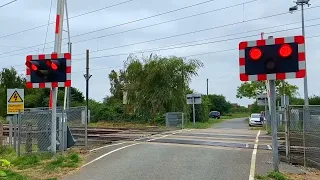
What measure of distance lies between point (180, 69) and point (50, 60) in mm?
28032

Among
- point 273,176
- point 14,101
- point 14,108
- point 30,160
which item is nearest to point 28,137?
point 30,160

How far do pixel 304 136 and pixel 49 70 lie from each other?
7.47m

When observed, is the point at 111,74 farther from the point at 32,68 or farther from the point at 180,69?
the point at 32,68

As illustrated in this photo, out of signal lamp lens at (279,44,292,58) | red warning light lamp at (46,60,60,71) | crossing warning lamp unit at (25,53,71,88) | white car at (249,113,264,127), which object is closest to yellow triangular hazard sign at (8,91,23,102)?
crossing warning lamp unit at (25,53,71,88)

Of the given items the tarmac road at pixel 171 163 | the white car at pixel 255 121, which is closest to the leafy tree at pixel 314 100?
the white car at pixel 255 121

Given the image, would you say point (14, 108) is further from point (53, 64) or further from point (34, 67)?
point (53, 64)

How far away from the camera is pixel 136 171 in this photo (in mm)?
10516

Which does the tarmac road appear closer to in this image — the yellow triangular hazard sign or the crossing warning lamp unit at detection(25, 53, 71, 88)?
the crossing warning lamp unit at detection(25, 53, 71, 88)

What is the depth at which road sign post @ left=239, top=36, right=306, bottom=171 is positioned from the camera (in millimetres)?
8633

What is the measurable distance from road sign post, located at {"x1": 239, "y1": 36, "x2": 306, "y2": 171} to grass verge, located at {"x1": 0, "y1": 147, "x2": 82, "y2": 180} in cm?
503

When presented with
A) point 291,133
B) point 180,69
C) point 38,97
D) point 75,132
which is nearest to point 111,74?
point 38,97

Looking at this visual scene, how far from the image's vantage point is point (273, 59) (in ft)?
28.7

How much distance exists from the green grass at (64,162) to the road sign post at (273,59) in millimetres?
5401

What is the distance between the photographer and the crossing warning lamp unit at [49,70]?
12.4 m
